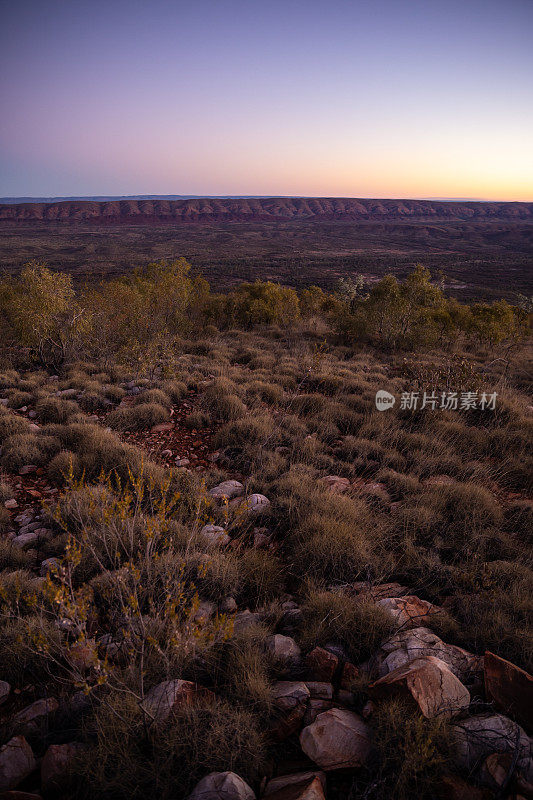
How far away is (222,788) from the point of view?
1602 mm

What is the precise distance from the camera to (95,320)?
11.4 m

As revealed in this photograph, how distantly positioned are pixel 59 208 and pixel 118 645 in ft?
561

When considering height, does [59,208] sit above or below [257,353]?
above

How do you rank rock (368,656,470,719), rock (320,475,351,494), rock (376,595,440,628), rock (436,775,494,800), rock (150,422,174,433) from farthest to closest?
rock (150,422,174,433), rock (320,475,351,494), rock (376,595,440,628), rock (368,656,470,719), rock (436,775,494,800)

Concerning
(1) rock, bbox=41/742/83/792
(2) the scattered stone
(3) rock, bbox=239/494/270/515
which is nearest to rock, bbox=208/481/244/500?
(3) rock, bbox=239/494/270/515

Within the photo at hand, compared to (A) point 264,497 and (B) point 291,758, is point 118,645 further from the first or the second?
(A) point 264,497

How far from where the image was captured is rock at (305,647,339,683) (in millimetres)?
2244

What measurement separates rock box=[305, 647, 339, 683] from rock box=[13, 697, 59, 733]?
1471 mm

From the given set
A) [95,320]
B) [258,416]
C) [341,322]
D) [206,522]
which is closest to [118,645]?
[206,522]

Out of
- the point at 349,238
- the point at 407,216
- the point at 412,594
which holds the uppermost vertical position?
the point at 407,216

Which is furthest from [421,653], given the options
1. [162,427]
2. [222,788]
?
[162,427]

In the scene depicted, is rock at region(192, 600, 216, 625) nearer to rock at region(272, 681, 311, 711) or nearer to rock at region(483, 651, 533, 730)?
rock at region(272, 681, 311, 711)

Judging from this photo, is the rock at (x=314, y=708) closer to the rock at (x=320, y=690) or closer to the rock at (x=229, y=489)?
the rock at (x=320, y=690)

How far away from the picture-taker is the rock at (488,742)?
167 centimetres
